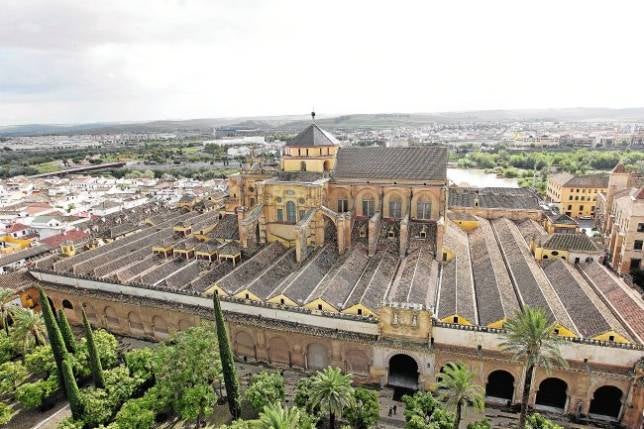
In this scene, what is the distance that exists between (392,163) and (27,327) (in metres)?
41.3

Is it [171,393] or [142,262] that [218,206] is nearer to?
[142,262]

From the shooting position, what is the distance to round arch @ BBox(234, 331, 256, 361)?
37.5m

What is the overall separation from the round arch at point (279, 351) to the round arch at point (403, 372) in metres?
9.13

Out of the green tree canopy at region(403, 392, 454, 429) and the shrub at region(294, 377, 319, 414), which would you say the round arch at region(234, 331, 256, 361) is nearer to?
the shrub at region(294, 377, 319, 414)

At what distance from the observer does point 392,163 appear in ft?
167

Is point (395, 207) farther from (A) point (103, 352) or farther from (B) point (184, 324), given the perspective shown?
(A) point (103, 352)

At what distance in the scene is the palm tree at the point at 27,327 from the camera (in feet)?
117

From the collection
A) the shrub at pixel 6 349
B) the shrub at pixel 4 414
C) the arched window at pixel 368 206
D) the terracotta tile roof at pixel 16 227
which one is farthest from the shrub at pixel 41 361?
the terracotta tile roof at pixel 16 227

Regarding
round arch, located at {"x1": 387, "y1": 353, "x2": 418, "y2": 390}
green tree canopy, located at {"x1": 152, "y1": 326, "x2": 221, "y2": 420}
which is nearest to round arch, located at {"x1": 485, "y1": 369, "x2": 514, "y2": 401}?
round arch, located at {"x1": 387, "y1": 353, "x2": 418, "y2": 390}

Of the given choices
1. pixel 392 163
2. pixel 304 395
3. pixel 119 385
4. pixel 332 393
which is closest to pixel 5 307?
pixel 119 385

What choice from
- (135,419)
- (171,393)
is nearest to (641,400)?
(171,393)

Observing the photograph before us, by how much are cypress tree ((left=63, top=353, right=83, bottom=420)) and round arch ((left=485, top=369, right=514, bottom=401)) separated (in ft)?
99.8

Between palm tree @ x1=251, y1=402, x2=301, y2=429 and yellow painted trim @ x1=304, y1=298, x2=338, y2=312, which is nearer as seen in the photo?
palm tree @ x1=251, y1=402, x2=301, y2=429

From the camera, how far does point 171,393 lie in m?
29.6
